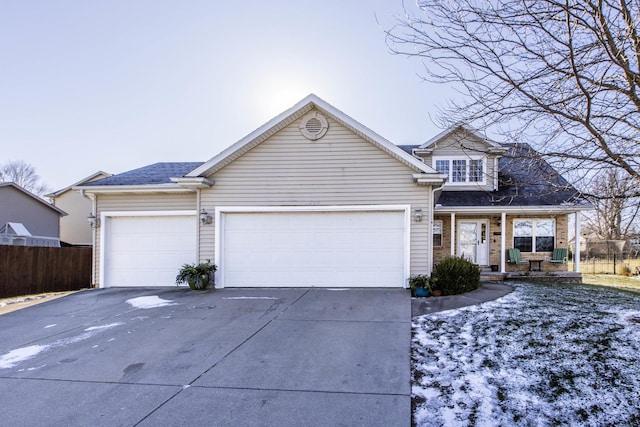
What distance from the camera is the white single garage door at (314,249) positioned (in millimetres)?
10281

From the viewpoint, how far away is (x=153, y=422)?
12.4 ft

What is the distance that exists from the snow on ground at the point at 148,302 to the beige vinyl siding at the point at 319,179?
67.5 inches

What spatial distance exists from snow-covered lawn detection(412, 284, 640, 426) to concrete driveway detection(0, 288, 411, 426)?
415 millimetres

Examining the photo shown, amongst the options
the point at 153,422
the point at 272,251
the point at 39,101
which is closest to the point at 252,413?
the point at 153,422

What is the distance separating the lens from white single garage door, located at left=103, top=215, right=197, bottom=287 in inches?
445

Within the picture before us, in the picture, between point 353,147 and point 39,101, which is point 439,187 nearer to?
point 353,147

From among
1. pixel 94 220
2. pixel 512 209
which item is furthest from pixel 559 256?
pixel 94 220

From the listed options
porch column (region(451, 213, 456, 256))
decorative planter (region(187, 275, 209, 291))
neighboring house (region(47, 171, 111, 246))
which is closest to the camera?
decorative planter (region(187, 275, 209, 291))

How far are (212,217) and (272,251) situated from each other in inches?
74.8

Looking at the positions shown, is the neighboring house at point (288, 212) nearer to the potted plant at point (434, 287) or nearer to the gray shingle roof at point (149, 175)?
the gray shingle roof at point (149, 175)

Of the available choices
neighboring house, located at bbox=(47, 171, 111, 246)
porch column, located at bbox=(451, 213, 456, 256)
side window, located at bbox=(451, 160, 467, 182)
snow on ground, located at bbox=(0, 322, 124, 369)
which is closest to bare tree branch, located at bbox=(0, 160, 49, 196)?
neighboring house, located at bbox=(47, 171, 111, 246)

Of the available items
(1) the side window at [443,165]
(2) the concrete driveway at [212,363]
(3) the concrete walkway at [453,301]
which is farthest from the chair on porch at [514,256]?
(2) the concrete driveway at [212,363]

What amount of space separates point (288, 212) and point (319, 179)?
4.03 feet

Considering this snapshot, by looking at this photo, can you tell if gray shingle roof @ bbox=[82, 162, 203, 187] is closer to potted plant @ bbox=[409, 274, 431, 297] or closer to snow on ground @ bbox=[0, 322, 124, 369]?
snow on ground @ bbox=[0, 322, 124, 369]
